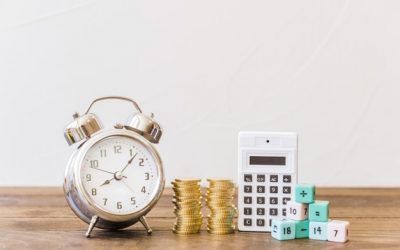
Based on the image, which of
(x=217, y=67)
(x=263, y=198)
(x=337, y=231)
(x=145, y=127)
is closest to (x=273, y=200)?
(x=263, y=198)

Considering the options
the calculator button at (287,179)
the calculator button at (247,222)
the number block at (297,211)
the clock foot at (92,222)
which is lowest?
the calculator button at (247,222)

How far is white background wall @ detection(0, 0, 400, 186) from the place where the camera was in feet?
8.21

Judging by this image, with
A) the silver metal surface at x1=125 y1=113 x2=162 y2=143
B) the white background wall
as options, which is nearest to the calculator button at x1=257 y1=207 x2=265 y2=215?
the silver metal surface at x1=125 y1=113 x2=162 y2=143

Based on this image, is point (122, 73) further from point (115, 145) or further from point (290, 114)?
point (115, 145)

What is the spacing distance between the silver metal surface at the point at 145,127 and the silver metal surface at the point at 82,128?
62 millimetres

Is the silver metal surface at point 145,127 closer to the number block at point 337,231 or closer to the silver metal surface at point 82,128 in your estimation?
the silver metal surface at point 82,128

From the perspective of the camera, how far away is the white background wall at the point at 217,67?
2502mm

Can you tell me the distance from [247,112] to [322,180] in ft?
1.19

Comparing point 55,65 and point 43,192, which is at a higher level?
point 55,65

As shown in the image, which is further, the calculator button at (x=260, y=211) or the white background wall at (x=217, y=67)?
the white background wall at (x=217, y=67)

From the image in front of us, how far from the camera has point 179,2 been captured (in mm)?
2514

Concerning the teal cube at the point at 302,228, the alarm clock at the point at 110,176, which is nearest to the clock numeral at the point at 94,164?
the alarm clock at the point at 110,176

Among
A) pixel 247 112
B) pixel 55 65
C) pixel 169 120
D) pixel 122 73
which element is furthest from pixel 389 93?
pixel 55 65

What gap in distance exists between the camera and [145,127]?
51.6 inches
